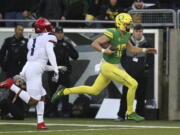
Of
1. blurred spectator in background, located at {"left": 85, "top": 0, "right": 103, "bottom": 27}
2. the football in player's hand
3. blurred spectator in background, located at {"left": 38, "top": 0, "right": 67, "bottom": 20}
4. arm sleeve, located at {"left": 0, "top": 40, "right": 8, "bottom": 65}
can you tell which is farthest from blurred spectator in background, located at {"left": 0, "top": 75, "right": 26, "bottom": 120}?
blurred spectator in background, located at {"left": 85, "top": 0, "right": 103, "bottom": 27}

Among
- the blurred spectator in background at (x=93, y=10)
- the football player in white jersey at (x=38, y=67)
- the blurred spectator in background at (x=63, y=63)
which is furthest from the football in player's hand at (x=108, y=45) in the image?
the blurred spectator in background at (x=93, y=10)

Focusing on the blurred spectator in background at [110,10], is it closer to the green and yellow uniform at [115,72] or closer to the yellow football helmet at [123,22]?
the yellow football helmet at [123,22]

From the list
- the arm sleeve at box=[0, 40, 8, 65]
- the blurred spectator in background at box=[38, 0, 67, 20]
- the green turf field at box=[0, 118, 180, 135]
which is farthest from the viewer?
the blurred spectator in background at box=[38, 0, 67, 20]

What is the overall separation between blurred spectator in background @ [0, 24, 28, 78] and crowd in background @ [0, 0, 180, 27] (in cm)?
99

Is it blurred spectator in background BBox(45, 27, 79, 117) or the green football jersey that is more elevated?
the green football jersey

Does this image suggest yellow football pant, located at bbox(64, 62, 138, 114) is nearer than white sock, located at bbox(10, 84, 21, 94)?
No

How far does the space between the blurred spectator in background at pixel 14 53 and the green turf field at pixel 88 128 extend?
7.54 ft

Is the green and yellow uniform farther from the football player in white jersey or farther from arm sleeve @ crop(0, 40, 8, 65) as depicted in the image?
arm sleeve @ crop(0, 40, 8, 65)

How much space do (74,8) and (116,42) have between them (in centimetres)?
406

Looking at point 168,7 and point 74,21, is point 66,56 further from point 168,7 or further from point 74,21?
point 168,7

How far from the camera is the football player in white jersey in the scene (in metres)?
13.9

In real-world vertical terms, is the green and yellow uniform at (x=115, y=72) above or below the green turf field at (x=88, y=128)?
above

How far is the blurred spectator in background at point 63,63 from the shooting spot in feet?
58.9

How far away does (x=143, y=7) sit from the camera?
1869 centimetres
